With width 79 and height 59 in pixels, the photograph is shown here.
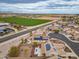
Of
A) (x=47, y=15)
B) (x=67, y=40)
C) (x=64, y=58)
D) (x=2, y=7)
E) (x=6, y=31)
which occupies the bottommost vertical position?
(x=64, y=58)

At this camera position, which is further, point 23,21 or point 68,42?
point 23,21

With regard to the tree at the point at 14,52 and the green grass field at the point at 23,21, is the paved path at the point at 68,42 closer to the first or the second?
the green grass field at the point at 23,21

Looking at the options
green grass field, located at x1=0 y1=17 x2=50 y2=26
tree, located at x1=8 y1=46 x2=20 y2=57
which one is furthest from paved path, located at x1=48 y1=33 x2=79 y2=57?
tree, located at x1=8 y1=46 x2=20 y2=57

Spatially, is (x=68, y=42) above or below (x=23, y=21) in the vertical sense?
below

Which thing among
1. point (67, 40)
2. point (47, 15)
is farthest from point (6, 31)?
point (67, 40)

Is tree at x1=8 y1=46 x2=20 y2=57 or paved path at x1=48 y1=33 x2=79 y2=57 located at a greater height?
paved path at x1=48 y1=33 x2=79 y2=57

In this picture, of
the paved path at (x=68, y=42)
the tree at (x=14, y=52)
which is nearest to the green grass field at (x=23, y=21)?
the paved path at (x=68, y=42)

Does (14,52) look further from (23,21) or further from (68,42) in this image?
(68,42)

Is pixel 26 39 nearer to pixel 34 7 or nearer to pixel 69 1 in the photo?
pixel 34 7

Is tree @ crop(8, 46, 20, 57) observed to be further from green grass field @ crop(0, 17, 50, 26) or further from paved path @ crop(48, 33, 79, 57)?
paved path @ crop(48, 33, 79, 57)

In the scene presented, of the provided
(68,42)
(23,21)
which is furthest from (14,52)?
(68,42)

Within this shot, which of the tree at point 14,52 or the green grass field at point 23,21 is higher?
the green grass field at point 23,21
